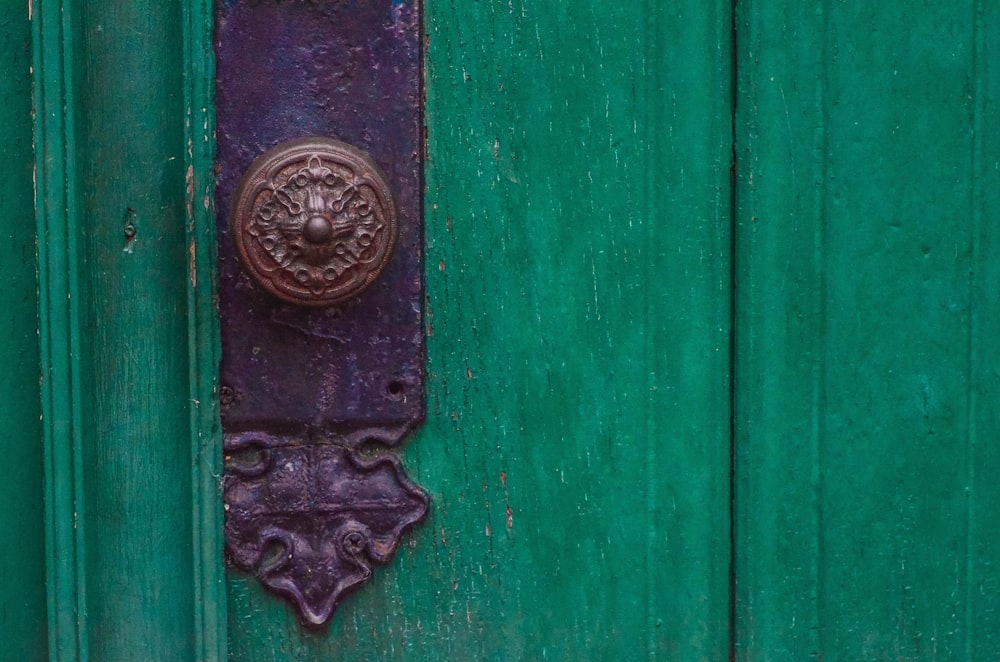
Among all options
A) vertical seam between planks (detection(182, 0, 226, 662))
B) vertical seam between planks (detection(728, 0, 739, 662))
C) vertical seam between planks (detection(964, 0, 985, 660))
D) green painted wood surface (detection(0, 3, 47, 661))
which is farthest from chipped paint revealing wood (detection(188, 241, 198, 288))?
vertical seam between planks (detection(964, 0, 985, 660))

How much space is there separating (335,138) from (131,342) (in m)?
0.20

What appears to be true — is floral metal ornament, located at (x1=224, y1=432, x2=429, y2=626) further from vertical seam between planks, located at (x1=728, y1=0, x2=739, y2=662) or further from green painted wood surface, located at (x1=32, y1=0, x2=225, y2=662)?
vertical seam between planks, located at (x1=728, y1=0, x2=739, y2=662)

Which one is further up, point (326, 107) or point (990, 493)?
point (326, 107)

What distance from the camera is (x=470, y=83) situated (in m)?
0.75

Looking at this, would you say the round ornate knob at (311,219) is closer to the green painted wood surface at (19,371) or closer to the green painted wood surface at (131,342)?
the green painted wood surface at (131,342)

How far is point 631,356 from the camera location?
78cm

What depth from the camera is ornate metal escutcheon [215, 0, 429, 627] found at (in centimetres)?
69

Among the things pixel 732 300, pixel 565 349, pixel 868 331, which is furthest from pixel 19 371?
pixel 868 331

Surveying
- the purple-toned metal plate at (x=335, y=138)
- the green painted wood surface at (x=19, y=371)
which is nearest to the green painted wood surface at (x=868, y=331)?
the purple-toned metal plate at (x=335, y=138)

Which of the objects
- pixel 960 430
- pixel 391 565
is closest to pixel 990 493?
pixel 960 430

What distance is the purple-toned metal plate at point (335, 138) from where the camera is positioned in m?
0.71

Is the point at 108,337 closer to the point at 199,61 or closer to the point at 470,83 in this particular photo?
the point at 199,61

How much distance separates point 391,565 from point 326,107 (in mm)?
333

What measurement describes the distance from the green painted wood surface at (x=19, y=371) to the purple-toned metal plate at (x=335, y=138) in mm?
129
